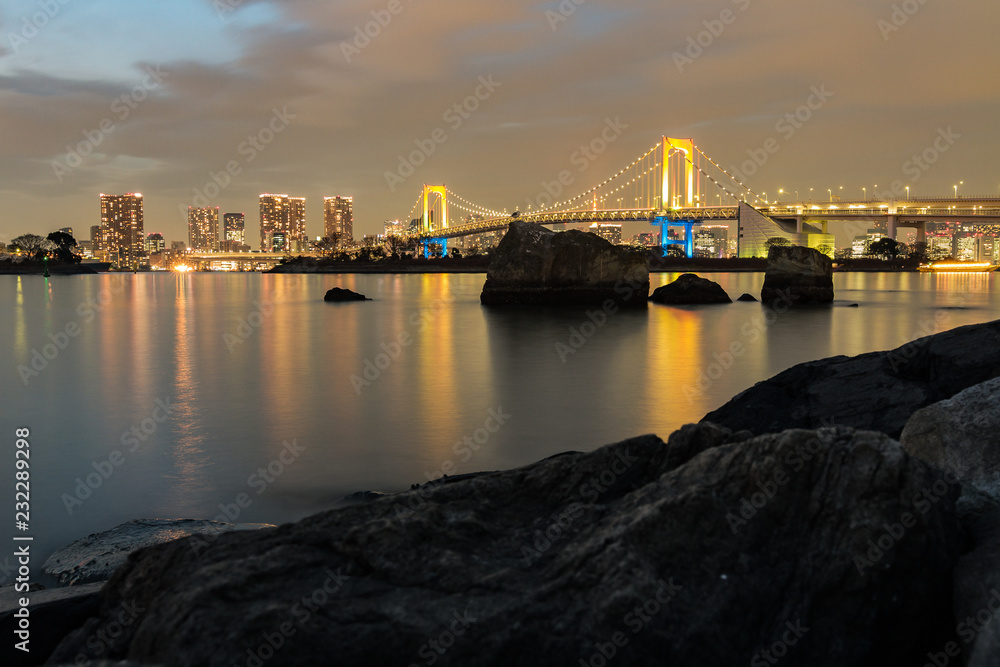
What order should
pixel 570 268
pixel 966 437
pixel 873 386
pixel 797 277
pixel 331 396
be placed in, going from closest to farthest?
pixel 966 437, pixel 873 386, pixel 331 396, pixel 570 268, pixel 797 277

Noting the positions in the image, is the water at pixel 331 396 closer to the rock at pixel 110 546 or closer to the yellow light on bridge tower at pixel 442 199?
the rock at pixel 110 546

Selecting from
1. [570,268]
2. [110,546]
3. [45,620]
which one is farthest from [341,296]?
[45,620]

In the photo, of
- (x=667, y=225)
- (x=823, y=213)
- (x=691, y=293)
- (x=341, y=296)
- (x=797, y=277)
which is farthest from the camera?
(x=823, y=213)

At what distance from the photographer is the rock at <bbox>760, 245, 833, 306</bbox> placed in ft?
83.5

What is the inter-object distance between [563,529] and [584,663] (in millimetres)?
494

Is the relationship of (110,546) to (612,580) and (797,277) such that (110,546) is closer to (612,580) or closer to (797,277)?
(612,580)

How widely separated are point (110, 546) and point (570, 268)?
2127 centimetres

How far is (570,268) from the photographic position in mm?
24516

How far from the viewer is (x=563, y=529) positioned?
2586mm

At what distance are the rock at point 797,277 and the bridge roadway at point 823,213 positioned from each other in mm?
47392

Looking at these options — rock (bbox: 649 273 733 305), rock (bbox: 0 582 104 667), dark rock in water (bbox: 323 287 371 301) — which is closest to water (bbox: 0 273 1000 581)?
rock (bbox: 0 582 104 667)

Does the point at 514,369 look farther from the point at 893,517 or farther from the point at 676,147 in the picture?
the point at 676,147

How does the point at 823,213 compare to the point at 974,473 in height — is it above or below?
above

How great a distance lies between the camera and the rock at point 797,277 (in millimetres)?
Result: 25438
